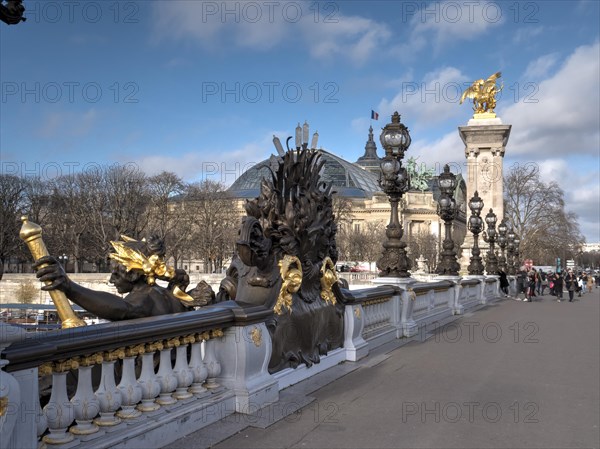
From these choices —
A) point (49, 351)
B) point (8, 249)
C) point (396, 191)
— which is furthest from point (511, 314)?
point (8, 249)

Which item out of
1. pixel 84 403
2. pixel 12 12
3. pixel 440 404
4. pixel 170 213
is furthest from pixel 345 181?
pixel 12 12

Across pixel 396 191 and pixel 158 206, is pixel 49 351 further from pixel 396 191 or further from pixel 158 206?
pixel 158 206

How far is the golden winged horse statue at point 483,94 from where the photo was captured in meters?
45.6

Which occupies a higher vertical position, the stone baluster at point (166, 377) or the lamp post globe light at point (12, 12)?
the lamp post globe light at point (12, 12)

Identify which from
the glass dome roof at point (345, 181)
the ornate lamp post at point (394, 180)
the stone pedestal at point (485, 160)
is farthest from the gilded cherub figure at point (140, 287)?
the glass dome roof at point (345, 181)

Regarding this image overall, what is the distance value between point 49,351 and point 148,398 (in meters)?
1.29

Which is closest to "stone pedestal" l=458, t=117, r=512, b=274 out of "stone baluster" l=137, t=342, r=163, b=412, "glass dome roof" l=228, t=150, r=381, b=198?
"stone baluster" l=137, t=342, r=163, b=412

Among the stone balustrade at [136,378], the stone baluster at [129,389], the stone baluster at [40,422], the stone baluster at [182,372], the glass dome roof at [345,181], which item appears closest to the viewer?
the stone balustrade at [136,378]

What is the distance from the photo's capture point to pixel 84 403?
13.0ft

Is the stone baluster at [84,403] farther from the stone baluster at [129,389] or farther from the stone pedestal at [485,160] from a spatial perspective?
the stone pedestal at [485,160]

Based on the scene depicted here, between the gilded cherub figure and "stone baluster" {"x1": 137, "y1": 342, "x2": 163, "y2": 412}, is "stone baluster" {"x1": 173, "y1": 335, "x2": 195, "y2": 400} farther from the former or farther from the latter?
the gilded cherub figure

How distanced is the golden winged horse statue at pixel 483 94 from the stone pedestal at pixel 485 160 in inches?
73.9

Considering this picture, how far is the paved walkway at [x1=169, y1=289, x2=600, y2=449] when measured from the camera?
208 inches

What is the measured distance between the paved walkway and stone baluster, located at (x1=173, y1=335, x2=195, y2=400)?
0.35 meters
